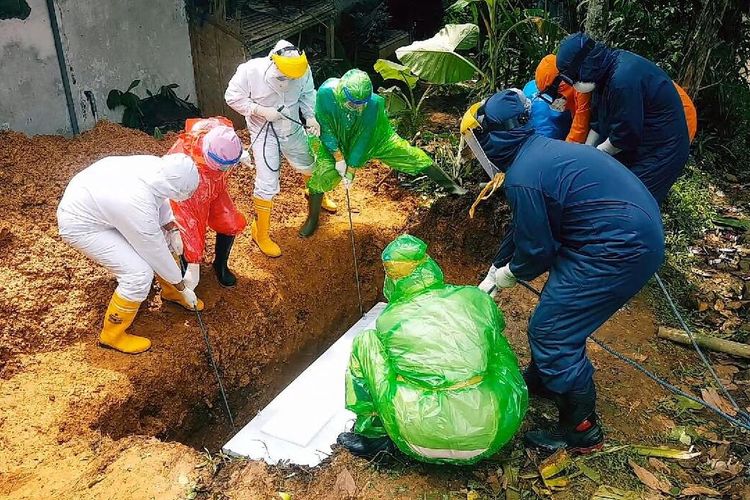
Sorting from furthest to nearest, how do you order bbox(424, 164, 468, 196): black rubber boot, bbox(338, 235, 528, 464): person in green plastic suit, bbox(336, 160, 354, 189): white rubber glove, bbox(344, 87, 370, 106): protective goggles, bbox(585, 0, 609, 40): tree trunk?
bbox(585, 0, 609, 40): tree trunk, bbox(424, 164, 468, 196): black rubber boot, bbox(336, 160, 354, 189): white rubber glove, bbox(344, 87, 370, 106): protective goggles, bbox(338, 235, 528, 464): person in green plastic suit

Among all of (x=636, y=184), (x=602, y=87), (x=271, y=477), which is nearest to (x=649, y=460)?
(x=636, y=184)

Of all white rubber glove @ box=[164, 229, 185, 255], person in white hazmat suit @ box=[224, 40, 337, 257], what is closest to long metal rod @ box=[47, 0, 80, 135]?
person in white hazmat suit @ box=[224, 40, 337, 257]

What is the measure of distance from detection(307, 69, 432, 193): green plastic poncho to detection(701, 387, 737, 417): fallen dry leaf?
8.78 feet

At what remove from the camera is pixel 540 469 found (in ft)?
11.1

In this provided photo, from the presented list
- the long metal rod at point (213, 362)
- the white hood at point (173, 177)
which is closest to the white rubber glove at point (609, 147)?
the white hood at point (173, 177)

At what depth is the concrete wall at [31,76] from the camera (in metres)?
5.66

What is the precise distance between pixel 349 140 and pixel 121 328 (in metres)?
2.13

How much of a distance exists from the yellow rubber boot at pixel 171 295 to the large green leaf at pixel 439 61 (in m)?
2.85

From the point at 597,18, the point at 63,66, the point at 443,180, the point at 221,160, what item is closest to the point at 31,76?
the point at 63,66

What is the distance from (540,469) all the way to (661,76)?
2614 mm

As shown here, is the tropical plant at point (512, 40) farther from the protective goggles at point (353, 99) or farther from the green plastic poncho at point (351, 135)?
the protective goggles at point (353, 99)

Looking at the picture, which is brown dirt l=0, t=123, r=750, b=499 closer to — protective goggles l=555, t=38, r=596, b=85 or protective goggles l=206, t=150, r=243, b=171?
protective goggles l=206, t=150, r=243, b=171

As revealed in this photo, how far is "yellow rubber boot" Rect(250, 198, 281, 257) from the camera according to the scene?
513 centimetres

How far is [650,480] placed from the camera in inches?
132
